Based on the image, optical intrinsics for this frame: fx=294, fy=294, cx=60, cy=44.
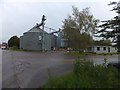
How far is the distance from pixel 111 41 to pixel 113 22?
980mm

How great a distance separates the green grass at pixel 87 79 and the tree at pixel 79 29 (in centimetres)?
4508

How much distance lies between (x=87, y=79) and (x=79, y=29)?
48.6 meters

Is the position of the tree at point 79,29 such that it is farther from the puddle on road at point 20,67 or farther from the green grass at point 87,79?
the green grass at point 87,79

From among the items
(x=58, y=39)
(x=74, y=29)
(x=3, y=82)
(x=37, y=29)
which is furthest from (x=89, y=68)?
(x=58, y=39)

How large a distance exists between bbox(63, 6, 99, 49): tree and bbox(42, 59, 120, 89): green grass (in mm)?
45085

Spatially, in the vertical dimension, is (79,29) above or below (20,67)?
above

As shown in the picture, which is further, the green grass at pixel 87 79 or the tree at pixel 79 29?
the tree at pixel 79 29

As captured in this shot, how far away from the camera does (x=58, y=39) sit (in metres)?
96.8

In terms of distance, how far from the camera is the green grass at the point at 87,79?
9.77 m

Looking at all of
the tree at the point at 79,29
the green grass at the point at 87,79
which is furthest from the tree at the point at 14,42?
the green grass at the point at 87,79

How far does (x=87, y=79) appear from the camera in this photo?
1075 cm

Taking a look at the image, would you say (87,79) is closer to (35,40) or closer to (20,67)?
(20,67)

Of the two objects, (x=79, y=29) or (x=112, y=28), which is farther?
(x=79, y=29)

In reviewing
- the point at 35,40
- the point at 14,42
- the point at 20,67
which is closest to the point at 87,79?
the point at 20,67
